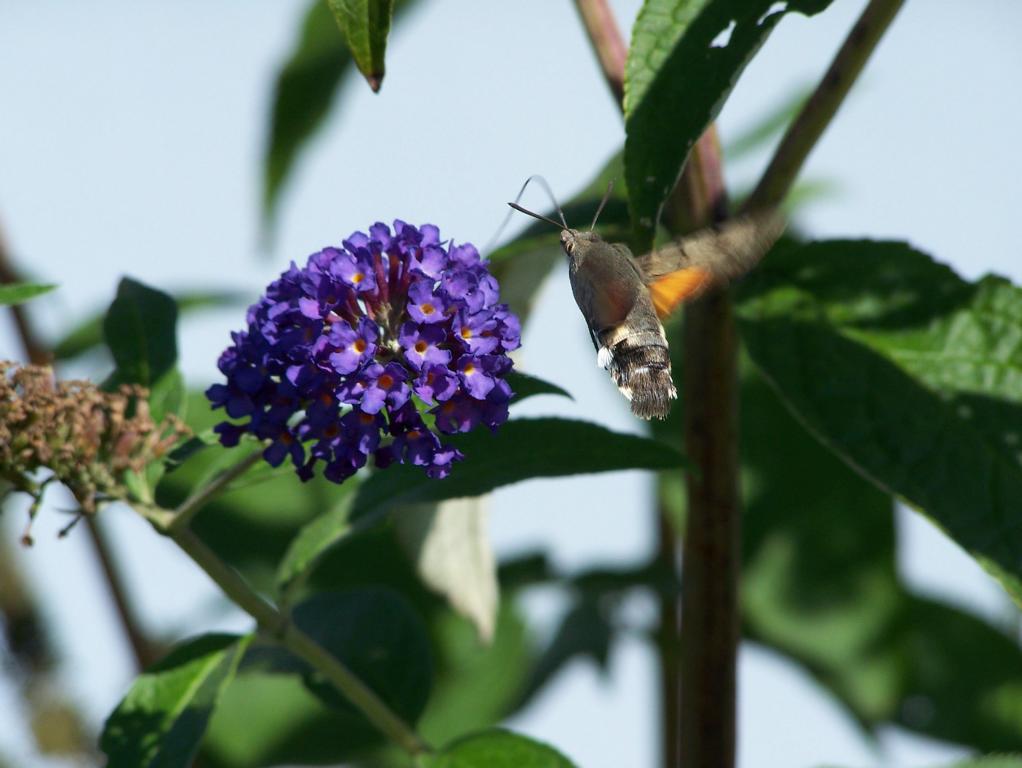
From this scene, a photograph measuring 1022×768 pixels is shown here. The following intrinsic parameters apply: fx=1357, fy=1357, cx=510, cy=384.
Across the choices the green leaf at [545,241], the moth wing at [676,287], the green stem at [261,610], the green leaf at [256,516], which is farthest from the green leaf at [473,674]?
the moth wing at [676,287]

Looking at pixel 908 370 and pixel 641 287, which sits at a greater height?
pixel 641 287

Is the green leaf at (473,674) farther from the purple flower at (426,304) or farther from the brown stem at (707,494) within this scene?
the purple flower at (426,304)

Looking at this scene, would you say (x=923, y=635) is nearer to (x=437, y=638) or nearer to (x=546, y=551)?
(x=546, y=551)

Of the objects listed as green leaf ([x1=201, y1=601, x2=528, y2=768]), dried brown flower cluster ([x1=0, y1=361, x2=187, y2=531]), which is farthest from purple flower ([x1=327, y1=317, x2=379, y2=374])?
green leaf ([x1=201, y1=601, x2=528, y2=768])

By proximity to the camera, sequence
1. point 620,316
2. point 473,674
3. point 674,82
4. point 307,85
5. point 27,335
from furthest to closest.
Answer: point 473,674 < point 27,335 < point 307,85 < point 620,316 < point 674,82

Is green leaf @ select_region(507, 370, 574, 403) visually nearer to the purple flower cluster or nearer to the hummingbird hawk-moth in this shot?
the purple flower cluster

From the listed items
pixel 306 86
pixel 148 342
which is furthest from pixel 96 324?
pixel 148 342

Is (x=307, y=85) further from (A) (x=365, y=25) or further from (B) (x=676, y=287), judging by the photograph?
(A) (x=365, y=25)
